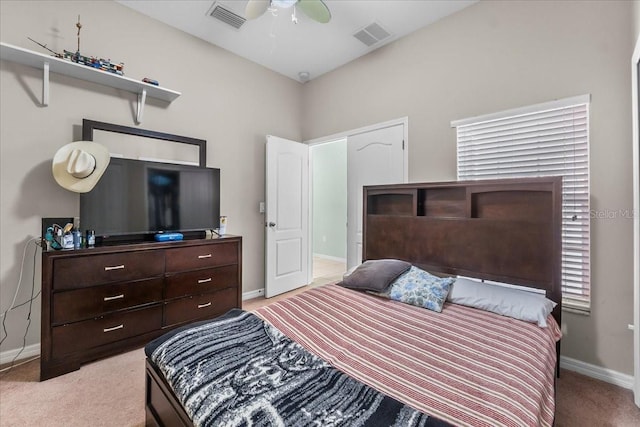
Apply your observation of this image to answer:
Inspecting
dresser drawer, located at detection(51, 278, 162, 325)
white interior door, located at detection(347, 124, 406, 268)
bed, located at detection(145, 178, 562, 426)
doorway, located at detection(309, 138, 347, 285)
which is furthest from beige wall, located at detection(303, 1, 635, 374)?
doorway, located at detection(309, 138, 347, 285)

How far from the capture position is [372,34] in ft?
9.94

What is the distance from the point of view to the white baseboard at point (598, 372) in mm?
1917

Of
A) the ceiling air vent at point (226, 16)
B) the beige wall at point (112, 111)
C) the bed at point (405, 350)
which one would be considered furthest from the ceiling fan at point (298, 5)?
the bed at point (405, 350)

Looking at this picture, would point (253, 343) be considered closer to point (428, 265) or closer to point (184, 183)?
point (428, 265)

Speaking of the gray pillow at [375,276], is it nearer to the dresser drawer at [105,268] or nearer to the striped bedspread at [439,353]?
the striped bedspread at [439,353]

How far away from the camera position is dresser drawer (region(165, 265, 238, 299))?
2516mm

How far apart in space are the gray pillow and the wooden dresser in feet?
4.39

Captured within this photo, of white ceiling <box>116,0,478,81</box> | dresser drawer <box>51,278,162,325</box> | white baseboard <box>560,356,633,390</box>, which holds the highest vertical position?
white ceiling <box>116,0,478,81</box>

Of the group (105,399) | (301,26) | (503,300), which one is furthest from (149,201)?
(503,300)

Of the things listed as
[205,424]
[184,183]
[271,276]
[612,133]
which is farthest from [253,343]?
[612,133]

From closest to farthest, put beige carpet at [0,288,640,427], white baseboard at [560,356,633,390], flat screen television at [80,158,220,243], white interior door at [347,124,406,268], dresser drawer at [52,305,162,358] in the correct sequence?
1. beige carpet at [0,288,640,427]
2. white baseboard at [560,356,633,390]
3. dresser drawer at [52,305,162,358]
4. flat screen television at [80,158,220,243]
5. white interior door at [347,124,406,268]

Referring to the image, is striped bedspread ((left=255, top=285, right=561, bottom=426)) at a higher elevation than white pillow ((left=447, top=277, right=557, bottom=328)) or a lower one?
lower

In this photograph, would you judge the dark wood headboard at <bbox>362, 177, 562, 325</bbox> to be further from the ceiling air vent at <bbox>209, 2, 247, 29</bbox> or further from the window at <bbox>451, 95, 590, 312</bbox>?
the ceiling air vent at <bbox>209, 2, 247, 29</bbox>

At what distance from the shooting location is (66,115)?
2.43 metres
